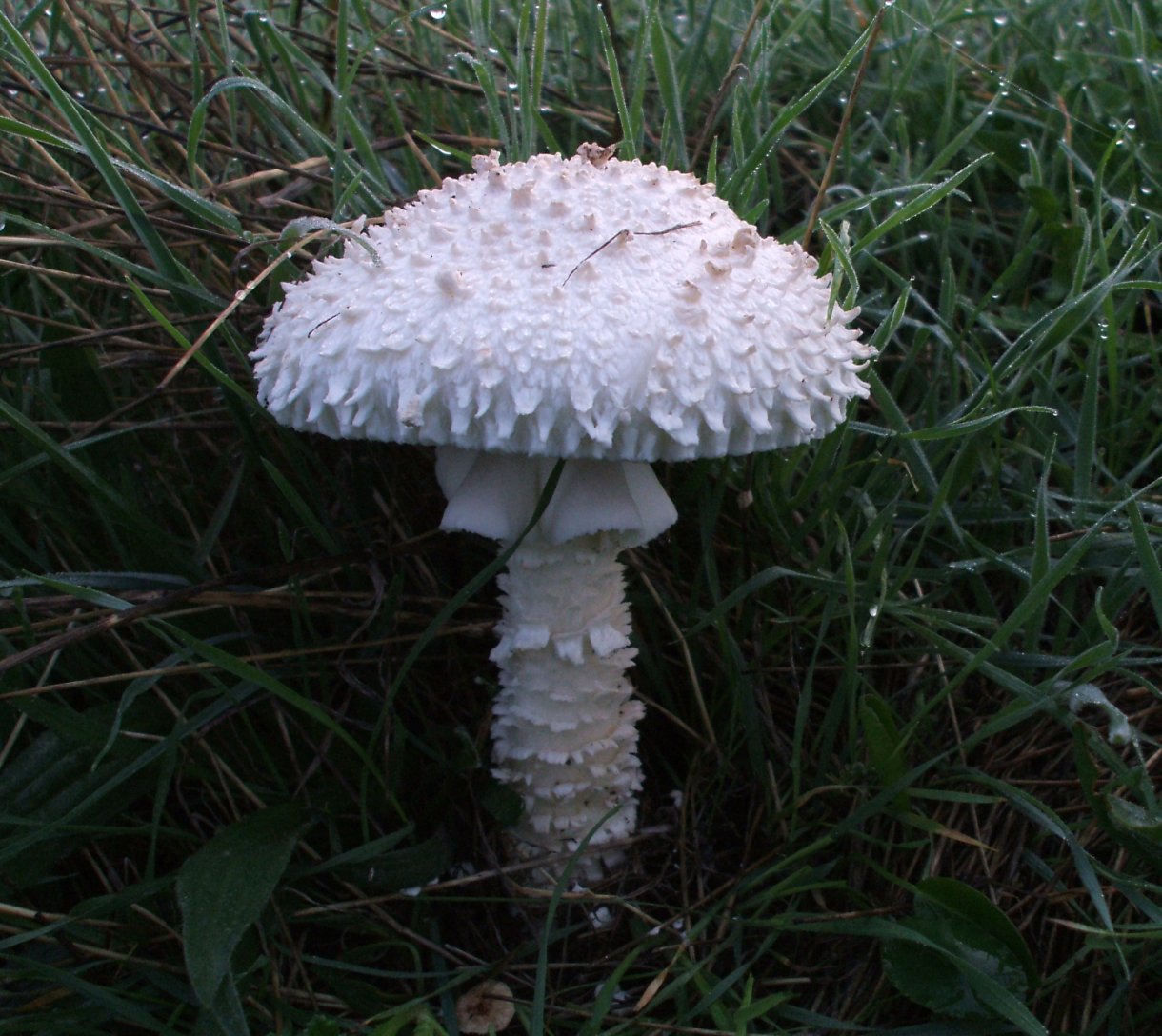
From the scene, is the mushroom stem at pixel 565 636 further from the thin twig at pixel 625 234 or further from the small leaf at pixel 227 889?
the small leaf at pixel 227 889

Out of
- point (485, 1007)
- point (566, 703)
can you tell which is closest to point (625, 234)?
point (566, 703)

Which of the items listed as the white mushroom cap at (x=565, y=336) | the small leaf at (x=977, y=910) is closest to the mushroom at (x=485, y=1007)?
the small leaf at (x=977, y=910)

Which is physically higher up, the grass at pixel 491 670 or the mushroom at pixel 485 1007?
the grass at pixel 491 670

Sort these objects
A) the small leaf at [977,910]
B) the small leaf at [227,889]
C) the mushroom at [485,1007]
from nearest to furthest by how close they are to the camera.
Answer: the small leaf at [227,889], the small leaf at [977,910], the mushroom at [485,1007]

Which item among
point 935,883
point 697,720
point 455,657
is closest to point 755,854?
point 697,720

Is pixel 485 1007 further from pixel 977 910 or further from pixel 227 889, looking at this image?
pixel 977 910

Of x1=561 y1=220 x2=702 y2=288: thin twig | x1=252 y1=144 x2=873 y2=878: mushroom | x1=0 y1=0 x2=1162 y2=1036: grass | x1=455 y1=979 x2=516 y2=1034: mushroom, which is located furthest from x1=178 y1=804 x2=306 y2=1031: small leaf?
x1=561 y1=220 x2=702 y2=288: thin twig
